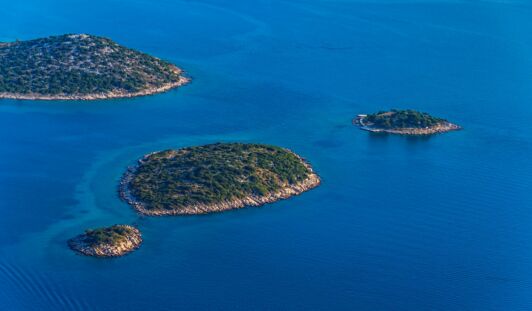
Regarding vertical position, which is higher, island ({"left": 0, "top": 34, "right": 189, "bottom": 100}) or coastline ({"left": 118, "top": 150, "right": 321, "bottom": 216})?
island ({"left": 0, "top": 34, "right": 189, "bottom": 100})

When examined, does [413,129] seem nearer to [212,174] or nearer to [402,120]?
[402,120]

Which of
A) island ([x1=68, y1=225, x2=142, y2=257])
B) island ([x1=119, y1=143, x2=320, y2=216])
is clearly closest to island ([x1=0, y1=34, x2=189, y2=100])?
island ([x1=119, y1=143, x2=320, y2=216])

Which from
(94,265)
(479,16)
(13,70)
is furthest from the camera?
(479,16)

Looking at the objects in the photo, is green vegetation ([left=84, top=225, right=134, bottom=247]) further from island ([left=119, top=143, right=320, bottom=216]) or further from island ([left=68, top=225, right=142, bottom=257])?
island ([left=119, top=143, right=320, bottom=216])

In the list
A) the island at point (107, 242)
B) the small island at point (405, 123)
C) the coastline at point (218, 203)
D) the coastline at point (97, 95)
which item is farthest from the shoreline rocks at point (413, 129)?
the island at point (107, 242)

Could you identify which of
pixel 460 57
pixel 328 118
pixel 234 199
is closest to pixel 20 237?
pixel 234 199

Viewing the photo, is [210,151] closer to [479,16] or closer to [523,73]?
[523,73]

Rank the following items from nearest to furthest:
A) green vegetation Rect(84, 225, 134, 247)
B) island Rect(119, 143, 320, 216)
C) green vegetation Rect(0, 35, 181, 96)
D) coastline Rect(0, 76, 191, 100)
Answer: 1. green vegetation Rect(84, 225, 134, 247)
2. island Rect(119, 143, 320, 216)
3. coastline Rect(0, 76, 191, 100)
4. green vegetation Rect(0, 35, 181, 96)

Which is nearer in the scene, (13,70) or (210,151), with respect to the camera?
(210,151)
